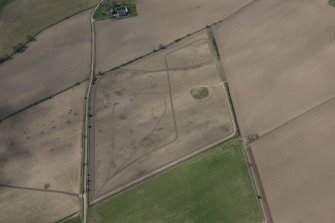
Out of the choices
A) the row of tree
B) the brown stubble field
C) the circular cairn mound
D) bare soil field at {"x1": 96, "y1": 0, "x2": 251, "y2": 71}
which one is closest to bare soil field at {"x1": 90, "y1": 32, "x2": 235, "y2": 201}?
the circular cairn mound

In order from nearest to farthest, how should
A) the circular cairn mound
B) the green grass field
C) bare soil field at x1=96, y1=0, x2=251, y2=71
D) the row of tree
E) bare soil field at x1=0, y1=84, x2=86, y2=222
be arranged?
the green grass field, bare soil field at x1=0, y1=84, x2=86, y2=222, the circular cairn mound, bare soil field at x1=96, y1=0, x2=251, y2=71, the row of tree

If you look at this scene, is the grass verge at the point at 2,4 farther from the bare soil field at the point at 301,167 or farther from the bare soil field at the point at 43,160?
the bare soil field at the point at 301,167

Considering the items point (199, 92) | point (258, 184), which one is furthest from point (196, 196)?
point (199, 92)

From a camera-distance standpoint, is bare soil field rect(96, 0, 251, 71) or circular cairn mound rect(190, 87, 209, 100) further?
bare soil field rect(96, 0, 251, 71)

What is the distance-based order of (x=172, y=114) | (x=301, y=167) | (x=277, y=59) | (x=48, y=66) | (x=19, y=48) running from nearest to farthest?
1. (x=301, y=167)
2. (x=172, y=114)
3. (x=277, y=59)
4. (x=48, y=66)
5. (x=19, y=48)

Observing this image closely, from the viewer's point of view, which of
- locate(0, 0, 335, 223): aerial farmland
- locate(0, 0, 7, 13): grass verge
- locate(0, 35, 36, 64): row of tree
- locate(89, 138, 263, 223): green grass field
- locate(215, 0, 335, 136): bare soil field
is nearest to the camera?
locate(89, 138, 263, 223): green grass field

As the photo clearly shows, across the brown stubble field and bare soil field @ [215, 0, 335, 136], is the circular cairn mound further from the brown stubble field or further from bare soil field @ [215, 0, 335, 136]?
bare soil field @ [215, 0, 335, 136]

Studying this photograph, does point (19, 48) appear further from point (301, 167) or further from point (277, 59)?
point (301, 167)

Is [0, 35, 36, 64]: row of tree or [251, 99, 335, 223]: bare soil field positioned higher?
[0, 35, 36, 64]: row of tree

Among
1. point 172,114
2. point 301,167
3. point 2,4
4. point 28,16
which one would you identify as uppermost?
point 2,4
